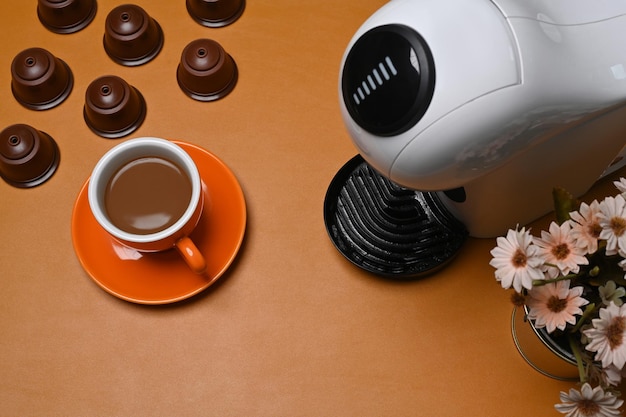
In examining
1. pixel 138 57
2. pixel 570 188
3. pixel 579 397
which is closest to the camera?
pixel 579 397

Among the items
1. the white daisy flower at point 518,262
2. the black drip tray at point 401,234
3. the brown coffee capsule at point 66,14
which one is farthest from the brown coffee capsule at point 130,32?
the white daisy flower at point 518,262

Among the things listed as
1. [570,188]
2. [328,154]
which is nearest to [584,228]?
[570,188]

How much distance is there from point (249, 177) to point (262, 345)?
174mm

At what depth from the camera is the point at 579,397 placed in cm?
46

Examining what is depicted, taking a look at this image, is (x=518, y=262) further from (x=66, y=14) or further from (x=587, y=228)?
(x=66, y=14)

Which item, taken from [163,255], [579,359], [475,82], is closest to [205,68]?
[163,255]

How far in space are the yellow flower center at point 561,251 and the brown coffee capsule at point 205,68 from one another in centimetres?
40

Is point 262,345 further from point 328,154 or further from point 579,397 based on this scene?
point 579,397

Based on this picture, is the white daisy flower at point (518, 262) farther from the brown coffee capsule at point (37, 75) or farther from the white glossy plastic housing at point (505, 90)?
the brown coffee capsule at point (37, 75)

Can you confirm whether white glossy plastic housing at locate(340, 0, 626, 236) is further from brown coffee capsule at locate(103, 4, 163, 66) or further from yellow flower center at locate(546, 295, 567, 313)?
brown coffee capsule at locate(103, 4, 163, 66)

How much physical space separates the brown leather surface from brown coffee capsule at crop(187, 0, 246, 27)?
3.2 inches

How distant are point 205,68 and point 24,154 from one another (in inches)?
7.9

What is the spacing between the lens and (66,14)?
747 mm

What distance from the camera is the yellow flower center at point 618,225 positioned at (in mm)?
445
